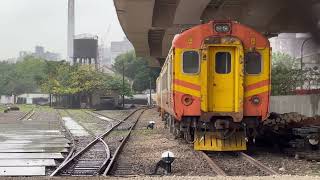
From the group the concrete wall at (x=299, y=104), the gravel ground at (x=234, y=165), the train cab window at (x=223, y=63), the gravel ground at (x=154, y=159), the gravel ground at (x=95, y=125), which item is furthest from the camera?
the gravel ground at (x=95, y=125)

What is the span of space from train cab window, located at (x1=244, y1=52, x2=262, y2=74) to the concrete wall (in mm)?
7855

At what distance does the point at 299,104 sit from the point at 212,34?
10475 mm

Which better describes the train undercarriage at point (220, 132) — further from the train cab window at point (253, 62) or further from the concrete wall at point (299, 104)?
the concrete wall at point (299, 104)

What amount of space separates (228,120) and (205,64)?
5.12ft

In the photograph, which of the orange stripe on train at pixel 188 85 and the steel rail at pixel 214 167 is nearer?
the steel rail at pixel 214 167

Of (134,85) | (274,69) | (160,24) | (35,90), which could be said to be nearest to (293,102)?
(160,24)

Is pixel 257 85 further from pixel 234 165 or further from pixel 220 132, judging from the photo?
pixel 234 165

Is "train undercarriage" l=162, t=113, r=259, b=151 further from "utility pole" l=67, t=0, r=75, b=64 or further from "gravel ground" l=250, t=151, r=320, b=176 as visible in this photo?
"utility pole" l=67, t=0, r=75, b=64

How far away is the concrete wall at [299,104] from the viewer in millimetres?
22180

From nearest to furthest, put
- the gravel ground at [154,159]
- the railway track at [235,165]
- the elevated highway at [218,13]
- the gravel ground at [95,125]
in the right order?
1. the railway track at [235,165]
2. the gravel ground at [154,159]
3. the elevated highway at [218,13]
4. the gravel ground at [95,125]

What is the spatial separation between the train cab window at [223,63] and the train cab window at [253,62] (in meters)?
0.48

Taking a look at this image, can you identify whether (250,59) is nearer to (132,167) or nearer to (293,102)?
(132,167)

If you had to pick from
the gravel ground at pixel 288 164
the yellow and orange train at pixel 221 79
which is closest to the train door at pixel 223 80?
the yellow and orange train at pixel 221 79

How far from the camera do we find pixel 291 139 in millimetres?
16594
